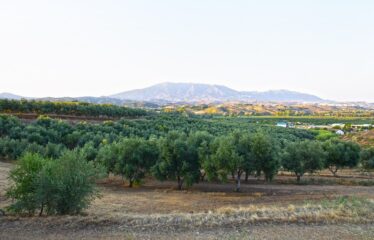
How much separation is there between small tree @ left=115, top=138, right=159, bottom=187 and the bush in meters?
24.0

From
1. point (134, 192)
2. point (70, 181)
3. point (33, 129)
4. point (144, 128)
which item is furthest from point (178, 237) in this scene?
point (144, 128)

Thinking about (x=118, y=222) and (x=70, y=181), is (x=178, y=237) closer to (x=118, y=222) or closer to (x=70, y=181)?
(x=118, y=222)

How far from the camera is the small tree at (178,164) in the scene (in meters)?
47.5

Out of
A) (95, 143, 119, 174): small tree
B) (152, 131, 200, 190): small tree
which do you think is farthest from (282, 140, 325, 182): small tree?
(95, 143, 119, 174): small tree

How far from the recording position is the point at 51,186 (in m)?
24.6

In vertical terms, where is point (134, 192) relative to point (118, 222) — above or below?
below

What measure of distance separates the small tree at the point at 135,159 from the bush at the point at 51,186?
2399cm

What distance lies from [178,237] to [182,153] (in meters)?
27.6

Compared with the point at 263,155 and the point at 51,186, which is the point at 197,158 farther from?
the point at 51,186

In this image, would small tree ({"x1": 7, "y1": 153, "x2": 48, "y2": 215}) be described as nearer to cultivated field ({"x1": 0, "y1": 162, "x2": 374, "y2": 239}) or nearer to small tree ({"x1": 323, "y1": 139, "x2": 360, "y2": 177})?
cultivated field ({"x1": 0, "y1": 162, "x2": 374, "y2": 239})

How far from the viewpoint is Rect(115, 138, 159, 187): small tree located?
50.3 metres

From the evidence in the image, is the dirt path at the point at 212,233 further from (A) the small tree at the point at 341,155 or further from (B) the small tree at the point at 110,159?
(A) the small tree at the point at 341,155

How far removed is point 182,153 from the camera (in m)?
48.4

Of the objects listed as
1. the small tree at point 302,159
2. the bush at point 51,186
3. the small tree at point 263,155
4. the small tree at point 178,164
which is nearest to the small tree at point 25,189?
the bush at point 51,186
